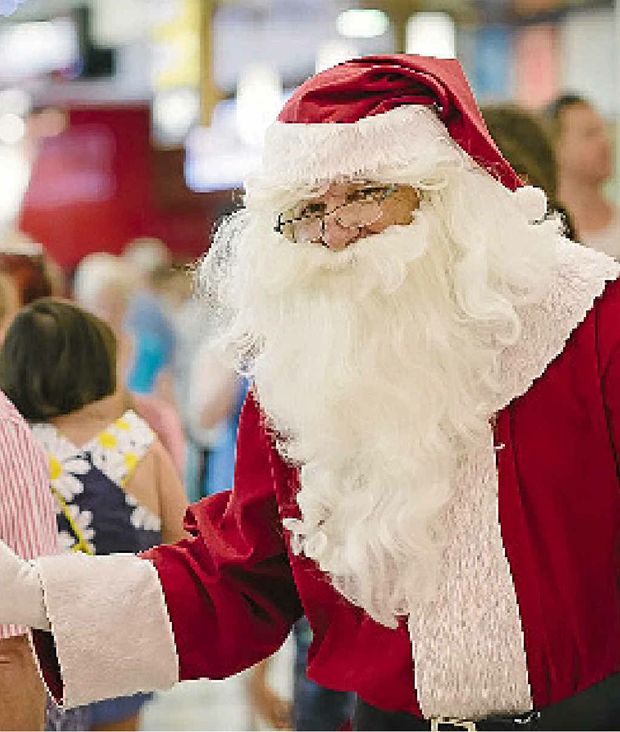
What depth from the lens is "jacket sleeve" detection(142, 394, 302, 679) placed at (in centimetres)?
270

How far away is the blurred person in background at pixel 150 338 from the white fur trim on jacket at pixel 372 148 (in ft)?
15.2

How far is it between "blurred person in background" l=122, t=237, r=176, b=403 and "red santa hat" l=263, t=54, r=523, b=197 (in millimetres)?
4594

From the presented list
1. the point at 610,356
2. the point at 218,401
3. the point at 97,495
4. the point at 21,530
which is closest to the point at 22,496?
the point at 21,530

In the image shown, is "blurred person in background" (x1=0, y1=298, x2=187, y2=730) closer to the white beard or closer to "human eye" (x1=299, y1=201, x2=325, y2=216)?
the white beard

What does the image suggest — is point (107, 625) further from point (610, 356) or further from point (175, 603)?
point (610, 356)

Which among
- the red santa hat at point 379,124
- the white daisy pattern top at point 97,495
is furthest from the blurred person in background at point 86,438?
the red santa hat at point 379,124

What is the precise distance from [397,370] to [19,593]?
693 mm

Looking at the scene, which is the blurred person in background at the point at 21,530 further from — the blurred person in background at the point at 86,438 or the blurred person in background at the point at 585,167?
the blurred person in background at the point at 585,167

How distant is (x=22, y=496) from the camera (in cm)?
309

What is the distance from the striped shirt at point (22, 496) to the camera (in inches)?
120

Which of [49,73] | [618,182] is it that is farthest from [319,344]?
[49,73]

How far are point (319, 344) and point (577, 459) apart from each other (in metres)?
0.45

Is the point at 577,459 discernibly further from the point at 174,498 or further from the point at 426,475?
the point at 174,498

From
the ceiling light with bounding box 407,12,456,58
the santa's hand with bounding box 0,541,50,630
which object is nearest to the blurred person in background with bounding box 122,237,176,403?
the ceiling light with bounding box 407,12,456,58
